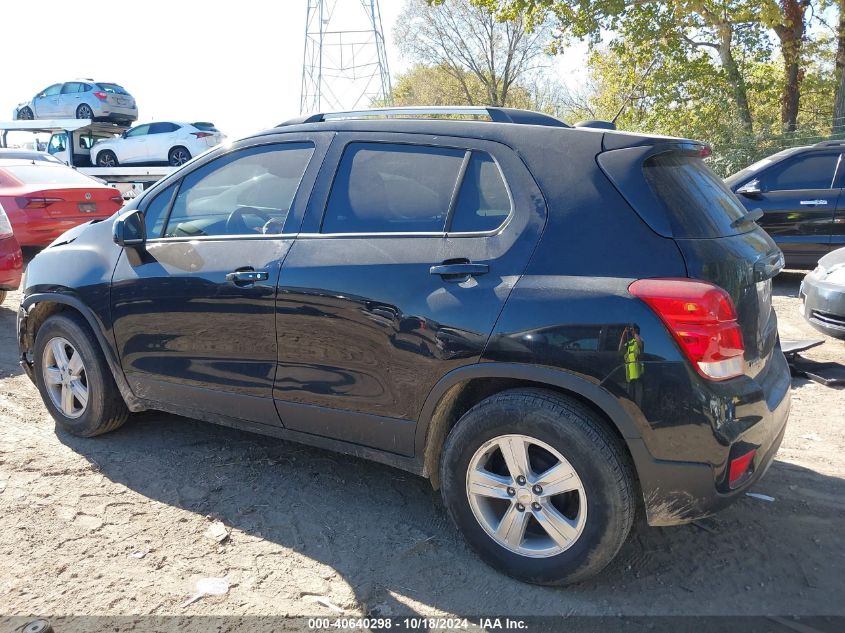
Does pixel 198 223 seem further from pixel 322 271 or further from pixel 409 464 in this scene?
pixel 409 464

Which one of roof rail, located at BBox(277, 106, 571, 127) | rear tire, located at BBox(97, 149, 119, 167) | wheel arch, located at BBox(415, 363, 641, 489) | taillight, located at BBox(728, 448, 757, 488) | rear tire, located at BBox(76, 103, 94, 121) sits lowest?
taillight, located at BBox(728, 448, 757, 488)

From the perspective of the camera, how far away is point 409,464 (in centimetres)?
323

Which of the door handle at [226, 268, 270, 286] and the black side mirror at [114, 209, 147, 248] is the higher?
the black side mirror at [114, 209, 147, 248]

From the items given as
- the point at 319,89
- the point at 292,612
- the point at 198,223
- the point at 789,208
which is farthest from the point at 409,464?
the point at 319,89

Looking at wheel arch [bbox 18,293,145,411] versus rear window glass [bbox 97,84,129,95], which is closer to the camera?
wheel arch [bbox 18,293,145,411]

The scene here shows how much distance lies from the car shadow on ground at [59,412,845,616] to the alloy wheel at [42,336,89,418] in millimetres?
232

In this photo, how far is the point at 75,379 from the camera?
437cm

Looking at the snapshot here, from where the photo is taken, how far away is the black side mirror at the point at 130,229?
3.89 meters

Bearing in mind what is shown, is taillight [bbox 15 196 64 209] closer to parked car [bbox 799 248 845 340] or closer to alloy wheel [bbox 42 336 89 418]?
alloy wheel [bbox 42 336 89 418]

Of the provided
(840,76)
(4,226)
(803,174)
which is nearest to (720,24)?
(840,76)

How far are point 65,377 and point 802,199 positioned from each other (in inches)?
329

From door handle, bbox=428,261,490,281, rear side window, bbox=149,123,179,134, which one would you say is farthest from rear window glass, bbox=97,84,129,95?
door handle, bbox=428,261,490,281

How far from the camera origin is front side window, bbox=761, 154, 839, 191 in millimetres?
8875

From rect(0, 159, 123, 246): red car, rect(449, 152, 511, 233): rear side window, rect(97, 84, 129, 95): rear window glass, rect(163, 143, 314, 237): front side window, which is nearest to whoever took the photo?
rect(449, 152, 511, 233): rear side window
